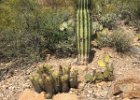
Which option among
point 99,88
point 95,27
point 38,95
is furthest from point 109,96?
point 95,27

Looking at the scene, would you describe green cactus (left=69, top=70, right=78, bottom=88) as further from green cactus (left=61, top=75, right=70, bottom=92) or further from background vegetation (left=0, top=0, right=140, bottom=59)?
background vegetation (left=0, top=0, right=140, bottom=59)

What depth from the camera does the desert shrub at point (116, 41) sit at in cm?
761

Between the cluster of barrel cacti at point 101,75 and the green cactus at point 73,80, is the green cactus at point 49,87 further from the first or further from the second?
the cluster of barrel cacti at point 101,75

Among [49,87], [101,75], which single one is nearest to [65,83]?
[49,87]

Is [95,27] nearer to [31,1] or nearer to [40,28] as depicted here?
[40,28]

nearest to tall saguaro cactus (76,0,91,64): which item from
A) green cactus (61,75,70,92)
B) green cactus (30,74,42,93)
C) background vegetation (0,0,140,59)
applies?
background vegetation (0,0,140,59)

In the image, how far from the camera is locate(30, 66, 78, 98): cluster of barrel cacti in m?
6.17

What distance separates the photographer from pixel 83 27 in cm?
707

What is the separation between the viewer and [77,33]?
7156 mm

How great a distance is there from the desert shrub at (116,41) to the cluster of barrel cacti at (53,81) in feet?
5.04

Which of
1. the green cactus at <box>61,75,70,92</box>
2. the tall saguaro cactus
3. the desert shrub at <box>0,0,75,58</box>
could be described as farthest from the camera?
the desert shrub at <box>0,0,75,58</box>

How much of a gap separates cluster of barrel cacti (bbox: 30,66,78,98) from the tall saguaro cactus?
0.80 metres

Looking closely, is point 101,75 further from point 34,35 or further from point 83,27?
point 34,35

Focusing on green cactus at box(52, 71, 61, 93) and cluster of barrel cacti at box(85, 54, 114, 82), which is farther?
cluster of barrel cacti at box(85, 54, 114, 82)
